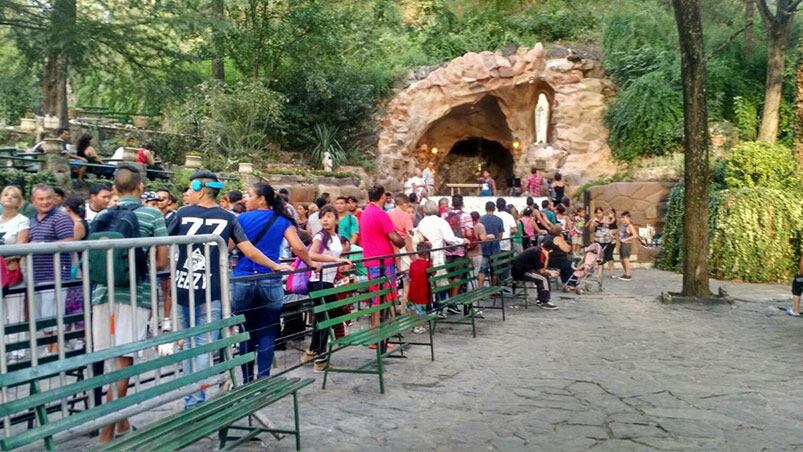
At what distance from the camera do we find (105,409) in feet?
10.9

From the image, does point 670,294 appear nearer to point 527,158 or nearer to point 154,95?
point 154,95

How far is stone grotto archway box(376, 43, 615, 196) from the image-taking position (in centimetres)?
2788

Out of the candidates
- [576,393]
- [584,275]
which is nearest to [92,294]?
[576,393]

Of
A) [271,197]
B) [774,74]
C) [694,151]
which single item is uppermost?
[774,74]

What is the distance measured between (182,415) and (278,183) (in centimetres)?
1671

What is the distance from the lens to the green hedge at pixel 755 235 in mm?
15773

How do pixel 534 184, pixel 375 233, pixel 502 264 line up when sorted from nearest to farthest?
pixel 375 233
pixel 502 264
pixel 534 184

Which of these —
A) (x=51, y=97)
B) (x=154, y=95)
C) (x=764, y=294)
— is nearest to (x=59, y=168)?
(x=154, y=95)

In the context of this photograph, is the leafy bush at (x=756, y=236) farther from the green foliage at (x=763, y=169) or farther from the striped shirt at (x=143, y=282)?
the striped shirt at (x=143, y=282)

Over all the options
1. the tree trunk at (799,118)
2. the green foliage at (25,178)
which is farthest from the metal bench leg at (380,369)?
the tree trunk at (799,118)

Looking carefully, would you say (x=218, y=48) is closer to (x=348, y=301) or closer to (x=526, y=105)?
(x=526, y=105)

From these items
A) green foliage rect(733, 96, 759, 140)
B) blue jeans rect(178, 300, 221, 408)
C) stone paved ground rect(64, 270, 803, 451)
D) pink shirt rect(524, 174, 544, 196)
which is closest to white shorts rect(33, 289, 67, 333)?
blue jeans rect(178, 300, 221, 408)

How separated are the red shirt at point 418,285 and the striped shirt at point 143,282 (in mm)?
3965

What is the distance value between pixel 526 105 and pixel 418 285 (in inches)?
958
